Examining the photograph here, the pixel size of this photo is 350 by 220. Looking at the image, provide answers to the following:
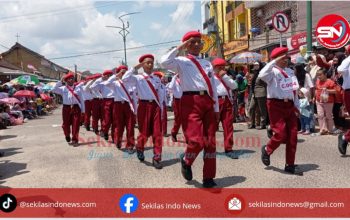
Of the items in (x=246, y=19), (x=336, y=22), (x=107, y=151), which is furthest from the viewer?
(x=246, y=19)

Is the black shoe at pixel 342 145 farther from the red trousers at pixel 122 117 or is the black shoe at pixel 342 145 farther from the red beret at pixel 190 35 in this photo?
the red trousers at pixel 122 117

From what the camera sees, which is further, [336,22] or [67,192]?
[336,22]

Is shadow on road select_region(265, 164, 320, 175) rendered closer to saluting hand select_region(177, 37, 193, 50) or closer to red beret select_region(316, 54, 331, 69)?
saluting hand select_region(177, 37, 193, 50)

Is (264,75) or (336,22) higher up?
(336,22)

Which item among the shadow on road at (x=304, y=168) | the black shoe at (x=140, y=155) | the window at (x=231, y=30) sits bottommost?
the shadow on road at (x=304, y=168)

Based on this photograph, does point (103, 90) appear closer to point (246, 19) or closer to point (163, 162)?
point (163, 162)

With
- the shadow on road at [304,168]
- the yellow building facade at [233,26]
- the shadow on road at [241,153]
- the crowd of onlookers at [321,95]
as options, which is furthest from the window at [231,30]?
the shadow on road at [304,168]

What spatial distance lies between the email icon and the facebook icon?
1.07 m

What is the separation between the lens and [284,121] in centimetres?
650

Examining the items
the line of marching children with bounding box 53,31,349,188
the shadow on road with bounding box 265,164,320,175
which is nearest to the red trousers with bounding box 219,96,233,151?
the line of marching children with bounding box 53,31,349,188

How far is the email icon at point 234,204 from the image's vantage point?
15.5 feet

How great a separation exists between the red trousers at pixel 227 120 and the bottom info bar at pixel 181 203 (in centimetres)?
263

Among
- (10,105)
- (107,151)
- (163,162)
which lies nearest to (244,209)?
(163,162)

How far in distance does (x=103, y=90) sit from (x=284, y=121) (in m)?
6.30
